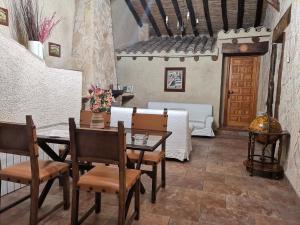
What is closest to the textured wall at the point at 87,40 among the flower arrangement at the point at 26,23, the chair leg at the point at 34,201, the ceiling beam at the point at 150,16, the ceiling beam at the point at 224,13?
the flower arrangement at the point at 26,23

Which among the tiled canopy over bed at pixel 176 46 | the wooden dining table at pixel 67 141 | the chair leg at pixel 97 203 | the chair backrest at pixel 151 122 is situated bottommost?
the chair leg at pixel 97 203

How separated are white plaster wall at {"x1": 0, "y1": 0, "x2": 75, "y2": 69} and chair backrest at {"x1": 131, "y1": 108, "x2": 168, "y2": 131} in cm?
221

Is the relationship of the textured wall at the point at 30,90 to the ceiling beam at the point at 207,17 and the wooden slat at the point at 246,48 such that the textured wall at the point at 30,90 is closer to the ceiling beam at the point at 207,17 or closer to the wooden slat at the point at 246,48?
the wooden slat at the point at 246,48

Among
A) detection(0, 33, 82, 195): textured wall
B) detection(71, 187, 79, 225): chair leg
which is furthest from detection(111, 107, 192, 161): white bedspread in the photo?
detection(71, 187, 79, 225): chair leg

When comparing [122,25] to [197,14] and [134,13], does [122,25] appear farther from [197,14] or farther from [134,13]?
[197,14]

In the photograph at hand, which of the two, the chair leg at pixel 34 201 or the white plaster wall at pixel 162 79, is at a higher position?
the white plaster wall at pixel 162 79

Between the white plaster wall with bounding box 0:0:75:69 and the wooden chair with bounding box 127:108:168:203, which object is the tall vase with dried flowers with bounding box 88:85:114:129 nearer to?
the wooden chair with bounding box 127:108:168:203

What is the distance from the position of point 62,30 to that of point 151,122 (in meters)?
2.85

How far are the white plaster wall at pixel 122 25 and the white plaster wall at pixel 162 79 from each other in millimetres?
596

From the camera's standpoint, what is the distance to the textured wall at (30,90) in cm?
260

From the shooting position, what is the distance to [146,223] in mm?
2143

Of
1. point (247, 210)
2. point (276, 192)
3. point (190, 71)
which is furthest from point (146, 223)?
point (190, 71)

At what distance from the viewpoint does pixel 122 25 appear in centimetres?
702

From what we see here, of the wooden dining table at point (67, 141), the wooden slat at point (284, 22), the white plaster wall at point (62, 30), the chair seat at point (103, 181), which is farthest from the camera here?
the white plaster wall at point (62, 30)
